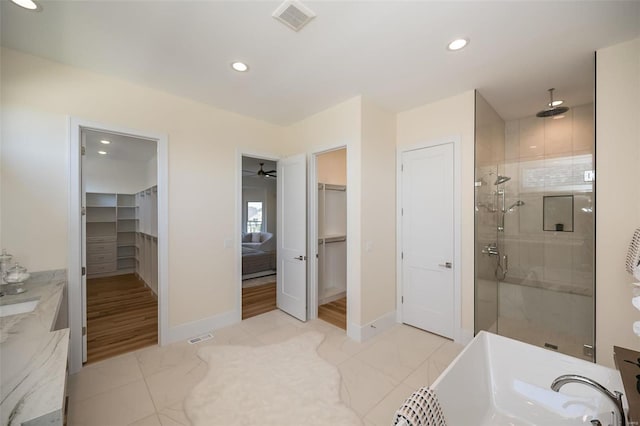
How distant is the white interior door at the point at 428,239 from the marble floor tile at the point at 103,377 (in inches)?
119

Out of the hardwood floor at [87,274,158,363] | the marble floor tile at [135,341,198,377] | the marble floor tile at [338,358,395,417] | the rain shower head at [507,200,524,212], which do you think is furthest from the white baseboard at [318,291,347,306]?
the rain shower head at [507,200,524,212]

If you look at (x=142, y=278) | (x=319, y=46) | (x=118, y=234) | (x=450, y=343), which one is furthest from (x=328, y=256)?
(x=118, y=234)

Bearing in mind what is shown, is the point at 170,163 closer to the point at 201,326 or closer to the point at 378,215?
the point at 201,326

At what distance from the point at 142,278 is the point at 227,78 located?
4904mm

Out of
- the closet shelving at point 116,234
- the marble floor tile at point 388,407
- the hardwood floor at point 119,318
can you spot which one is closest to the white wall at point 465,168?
the marble floor tile at point 388,407

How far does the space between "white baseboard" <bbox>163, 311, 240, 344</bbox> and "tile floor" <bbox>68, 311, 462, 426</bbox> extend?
0.09 meters

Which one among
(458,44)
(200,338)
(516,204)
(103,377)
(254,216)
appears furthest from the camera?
(254,216)

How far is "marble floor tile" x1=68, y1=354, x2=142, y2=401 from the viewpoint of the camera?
6.73ft

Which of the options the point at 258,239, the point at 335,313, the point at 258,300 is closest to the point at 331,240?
the point at 335,313

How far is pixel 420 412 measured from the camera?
1.07 meters

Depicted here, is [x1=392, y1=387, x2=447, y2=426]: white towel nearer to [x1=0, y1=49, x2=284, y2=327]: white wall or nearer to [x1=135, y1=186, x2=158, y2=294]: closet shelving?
[x1=0, y1=49, x2=284, y2=327]: white wall

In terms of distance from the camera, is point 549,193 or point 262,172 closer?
point 549,193

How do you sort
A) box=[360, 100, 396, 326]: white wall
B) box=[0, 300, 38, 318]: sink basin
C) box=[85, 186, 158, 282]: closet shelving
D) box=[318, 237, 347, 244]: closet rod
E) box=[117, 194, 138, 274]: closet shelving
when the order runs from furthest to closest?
box=[117, 194, 138, 274]: closet shelving → box=[85, 186, 158, 282]: closet shelving → box=[318, 237, 347, 244]: closet rod → box=[360, 100, 396, 326]: white wall → box=[0, 300, 38, 318]: sink basin

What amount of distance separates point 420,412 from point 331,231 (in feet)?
11.6
